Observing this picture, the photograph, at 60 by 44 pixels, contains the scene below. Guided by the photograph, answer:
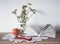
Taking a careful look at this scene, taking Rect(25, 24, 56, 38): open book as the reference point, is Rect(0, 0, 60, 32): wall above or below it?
above

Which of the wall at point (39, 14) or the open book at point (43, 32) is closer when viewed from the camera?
the open book at point (43, 32)

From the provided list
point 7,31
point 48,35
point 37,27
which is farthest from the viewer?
point 7,31

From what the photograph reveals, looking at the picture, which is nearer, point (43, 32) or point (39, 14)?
point (43, 32)

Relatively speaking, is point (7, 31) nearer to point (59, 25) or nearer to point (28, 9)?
point (28, 9)

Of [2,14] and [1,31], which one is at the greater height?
[2,14]

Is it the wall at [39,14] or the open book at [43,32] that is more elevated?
the wall at [39,14]

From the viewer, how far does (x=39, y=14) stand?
1.90 m

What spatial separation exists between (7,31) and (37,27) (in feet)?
1.23

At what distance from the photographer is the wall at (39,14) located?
189 centimetres

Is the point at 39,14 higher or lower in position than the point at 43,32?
higher

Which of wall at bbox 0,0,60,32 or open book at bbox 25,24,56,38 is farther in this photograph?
wall at bbox 0,0,60,32

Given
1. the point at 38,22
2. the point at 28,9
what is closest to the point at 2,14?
the point at 28,9

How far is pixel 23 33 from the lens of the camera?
1.80m

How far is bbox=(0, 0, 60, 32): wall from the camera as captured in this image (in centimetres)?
189
